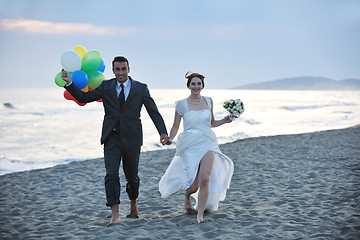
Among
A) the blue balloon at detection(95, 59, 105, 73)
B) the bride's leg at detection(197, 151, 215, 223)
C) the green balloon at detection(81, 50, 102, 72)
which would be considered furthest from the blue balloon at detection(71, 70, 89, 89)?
the bride's leg at detection(197, 151, 215, 223)

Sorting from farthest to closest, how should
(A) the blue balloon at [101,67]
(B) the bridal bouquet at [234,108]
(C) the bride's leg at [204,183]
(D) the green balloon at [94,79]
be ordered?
(B) the bridal bouquet at [234,108] < (A) the blue balloon at [101,67] < (D) the green balloon at [94,79] < (C) the bride's leg at [204,183]

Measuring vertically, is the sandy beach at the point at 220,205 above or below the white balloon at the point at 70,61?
below

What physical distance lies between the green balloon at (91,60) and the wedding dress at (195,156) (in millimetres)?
1181

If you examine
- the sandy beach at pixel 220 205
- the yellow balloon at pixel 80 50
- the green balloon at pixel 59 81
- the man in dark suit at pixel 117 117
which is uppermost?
the yellow balloon at pixel 80 50

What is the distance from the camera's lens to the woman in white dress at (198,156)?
16.9 feet

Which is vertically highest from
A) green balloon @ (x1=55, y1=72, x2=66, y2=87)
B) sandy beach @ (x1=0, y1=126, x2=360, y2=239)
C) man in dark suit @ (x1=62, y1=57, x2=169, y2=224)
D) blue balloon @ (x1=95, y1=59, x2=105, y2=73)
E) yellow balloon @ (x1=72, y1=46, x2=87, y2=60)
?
yellow balloon @ (x1=72, y1=46, x2=87, y2=60)

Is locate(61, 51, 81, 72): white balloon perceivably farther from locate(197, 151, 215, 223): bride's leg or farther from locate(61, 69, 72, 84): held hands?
locate(197, 151, 215, 223): bride's leg

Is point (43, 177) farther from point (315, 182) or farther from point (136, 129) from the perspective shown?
point (315, 182)

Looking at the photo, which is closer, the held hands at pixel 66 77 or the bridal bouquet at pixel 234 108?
the held hands at pixel 66 77

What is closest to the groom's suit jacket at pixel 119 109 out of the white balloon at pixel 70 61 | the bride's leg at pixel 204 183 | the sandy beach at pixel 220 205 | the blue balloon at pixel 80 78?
the blue balloon at pixel 80 78

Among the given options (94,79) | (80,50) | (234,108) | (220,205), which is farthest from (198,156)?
(80,50)

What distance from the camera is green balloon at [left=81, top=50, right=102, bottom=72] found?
5082 millimetres

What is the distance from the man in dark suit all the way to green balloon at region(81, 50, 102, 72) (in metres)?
0.30

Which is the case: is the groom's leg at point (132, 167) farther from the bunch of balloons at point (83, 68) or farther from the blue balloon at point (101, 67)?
the blue balloon at point (101, 67)
